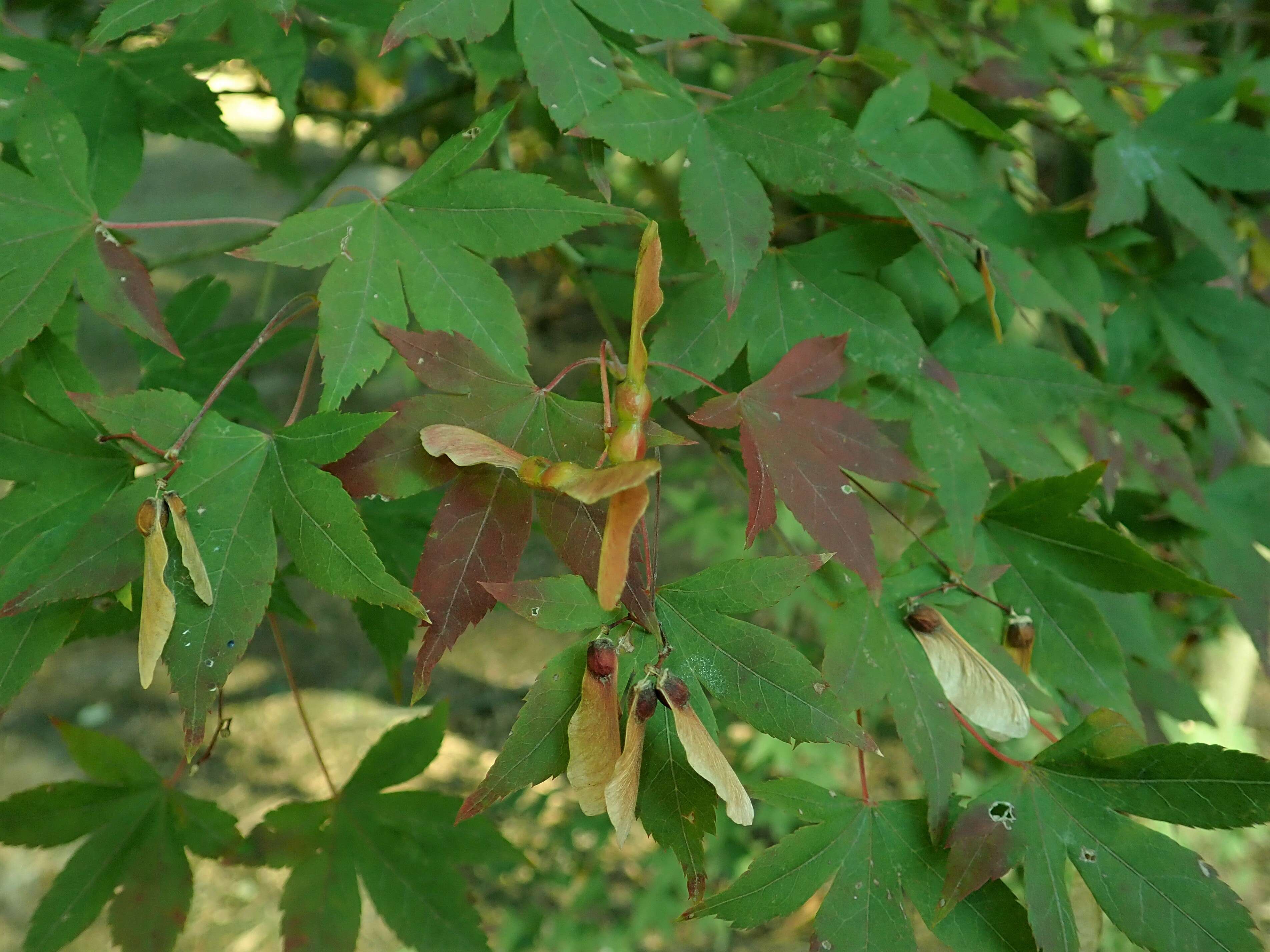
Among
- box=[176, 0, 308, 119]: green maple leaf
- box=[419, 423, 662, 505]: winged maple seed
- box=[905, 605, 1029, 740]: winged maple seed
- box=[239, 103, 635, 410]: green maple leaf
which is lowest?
box=[905, 605, 1029, 740]: winged maple seed

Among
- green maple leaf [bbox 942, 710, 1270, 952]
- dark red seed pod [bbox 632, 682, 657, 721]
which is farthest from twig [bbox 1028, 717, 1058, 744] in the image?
dark red seed pod [bbox 632, 682, 657, 721]

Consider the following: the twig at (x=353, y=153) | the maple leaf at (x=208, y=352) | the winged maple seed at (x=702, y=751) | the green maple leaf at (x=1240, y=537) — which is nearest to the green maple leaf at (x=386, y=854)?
the maple leaf at (x=208, y=352)

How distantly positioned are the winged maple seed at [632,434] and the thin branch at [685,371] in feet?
0.36

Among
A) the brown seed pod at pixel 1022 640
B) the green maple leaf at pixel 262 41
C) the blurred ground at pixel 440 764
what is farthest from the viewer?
the blurred ground at pixel 440 764

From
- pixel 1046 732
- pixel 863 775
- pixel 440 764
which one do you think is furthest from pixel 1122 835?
pixel 440 764

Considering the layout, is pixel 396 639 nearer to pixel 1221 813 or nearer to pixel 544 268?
pixel 1221 813

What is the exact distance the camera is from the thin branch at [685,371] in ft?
2.43

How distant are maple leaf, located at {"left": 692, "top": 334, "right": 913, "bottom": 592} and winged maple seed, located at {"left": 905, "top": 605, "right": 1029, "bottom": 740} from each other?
0.39 feet

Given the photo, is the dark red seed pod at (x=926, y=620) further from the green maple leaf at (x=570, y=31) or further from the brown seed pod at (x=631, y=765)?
the green maple leaf at (x=570, y=31)

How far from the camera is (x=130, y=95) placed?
3.01 ft

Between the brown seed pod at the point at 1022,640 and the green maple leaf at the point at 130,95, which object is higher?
the green maple leaf at the point at 130,95

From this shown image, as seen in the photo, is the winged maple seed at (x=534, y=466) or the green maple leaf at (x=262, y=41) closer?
the winged maple seed at (x=534, y=466)

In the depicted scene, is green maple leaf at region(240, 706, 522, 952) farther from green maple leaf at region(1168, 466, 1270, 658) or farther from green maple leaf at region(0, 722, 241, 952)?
green maple leaf at region(1168, 466, 1270, 658)

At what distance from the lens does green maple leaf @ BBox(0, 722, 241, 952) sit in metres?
0.94
